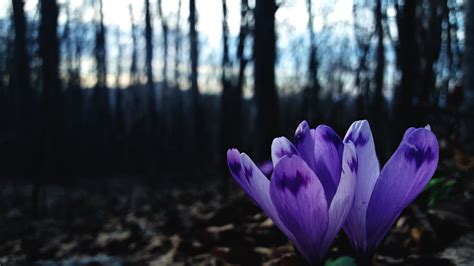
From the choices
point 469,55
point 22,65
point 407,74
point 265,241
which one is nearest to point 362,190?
point 265,241

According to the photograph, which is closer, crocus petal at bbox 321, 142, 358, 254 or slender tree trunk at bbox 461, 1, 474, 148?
crocus petal at bbox 321, 142, 358, 254

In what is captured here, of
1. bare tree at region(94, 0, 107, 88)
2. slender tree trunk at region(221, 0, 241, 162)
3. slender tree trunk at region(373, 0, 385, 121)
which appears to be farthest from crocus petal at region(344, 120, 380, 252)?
bare tree at region(94, 0, 107, 88)

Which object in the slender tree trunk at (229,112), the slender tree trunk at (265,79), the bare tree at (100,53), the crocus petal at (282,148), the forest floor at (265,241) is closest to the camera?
the crocus petal at (282,148)

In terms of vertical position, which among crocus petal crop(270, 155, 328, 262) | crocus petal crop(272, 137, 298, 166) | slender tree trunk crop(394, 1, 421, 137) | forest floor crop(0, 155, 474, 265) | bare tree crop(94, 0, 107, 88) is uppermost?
bare tree crop(94, 0, 107, 88)

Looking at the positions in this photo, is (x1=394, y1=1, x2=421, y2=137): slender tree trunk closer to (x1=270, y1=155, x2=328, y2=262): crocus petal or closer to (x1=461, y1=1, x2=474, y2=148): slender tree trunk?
(x1=461, y1=1, x2=474, y2=148): slender tree trunk

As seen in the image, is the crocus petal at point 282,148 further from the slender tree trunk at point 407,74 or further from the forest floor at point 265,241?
the slender tree trunk at point 407,74

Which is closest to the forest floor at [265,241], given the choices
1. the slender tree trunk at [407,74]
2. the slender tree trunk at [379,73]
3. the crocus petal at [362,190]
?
the crocus petal at [362,190]

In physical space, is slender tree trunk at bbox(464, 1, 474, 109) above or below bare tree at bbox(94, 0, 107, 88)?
below
